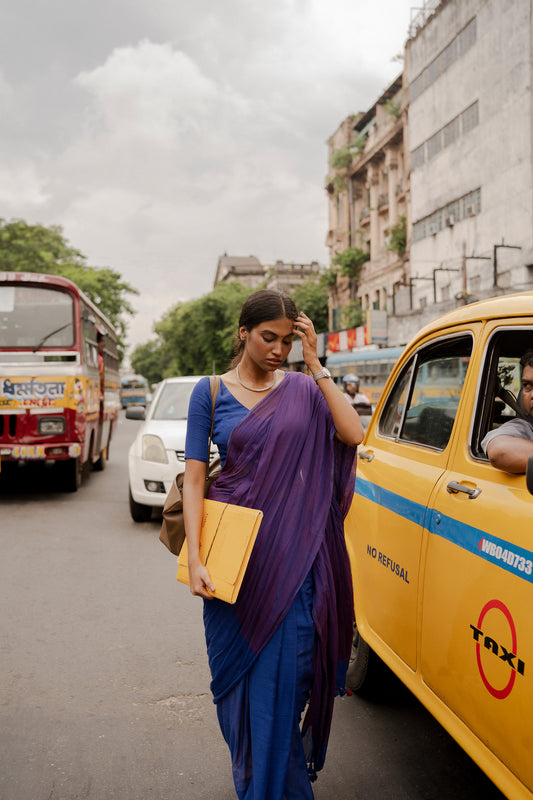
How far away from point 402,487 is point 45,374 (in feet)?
26.1

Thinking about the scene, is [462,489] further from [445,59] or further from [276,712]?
[445,59]

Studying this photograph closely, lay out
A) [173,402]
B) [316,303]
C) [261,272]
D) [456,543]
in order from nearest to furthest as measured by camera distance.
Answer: [456,543], [173,402], [316,303], [261,272]

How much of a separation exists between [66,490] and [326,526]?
9.39 meters

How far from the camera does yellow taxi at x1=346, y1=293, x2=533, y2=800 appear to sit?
2094 millimetres

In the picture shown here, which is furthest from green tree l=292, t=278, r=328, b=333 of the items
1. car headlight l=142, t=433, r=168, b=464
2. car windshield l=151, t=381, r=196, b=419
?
car headlight l=142, t=433, r=168, b=464

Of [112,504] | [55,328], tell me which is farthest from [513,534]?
[55,328]

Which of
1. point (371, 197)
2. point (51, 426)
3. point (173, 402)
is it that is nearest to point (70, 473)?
point (51, 426)

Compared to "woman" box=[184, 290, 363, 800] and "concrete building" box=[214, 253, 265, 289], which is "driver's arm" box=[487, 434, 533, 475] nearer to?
"woman" box=[184, 290, 363, 800]

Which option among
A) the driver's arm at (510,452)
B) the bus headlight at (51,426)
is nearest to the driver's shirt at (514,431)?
the driver's arm at (510,452)

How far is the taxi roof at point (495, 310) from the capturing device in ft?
8.02

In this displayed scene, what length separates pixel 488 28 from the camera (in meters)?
27.2

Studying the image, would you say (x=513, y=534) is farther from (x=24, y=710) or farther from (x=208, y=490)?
(x=24, y=710)

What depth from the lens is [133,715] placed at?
141 inches

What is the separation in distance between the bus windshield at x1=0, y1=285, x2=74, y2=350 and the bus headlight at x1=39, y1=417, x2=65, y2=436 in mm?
1048
